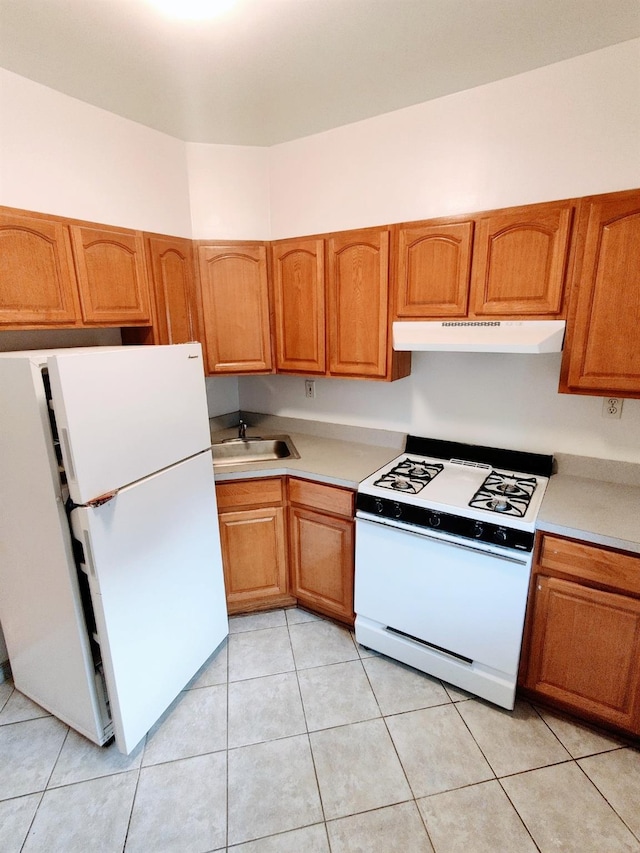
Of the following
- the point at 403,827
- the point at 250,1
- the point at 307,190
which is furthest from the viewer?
the point at 307,190

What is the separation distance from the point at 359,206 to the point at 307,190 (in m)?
0.33

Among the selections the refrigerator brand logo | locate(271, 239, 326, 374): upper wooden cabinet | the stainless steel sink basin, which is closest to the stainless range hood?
the refrigerator brand logo

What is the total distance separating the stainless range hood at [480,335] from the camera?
5.29ft

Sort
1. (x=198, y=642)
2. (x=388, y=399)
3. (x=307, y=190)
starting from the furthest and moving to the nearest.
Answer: (x=388, y=399), (x=307, y=190), (x=198, y=642)

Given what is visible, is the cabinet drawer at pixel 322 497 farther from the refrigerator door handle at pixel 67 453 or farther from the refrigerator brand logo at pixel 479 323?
the refrigerator door handle at pixel 67 453

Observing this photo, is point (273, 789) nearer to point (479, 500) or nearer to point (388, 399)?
point (479, 500)

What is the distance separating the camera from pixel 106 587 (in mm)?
1421

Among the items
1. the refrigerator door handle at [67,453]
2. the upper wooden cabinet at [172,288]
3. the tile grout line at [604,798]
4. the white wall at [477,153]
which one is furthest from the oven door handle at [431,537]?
the white wall at [477,153]

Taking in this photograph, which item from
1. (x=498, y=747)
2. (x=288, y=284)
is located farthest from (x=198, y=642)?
(x=288, y=284)

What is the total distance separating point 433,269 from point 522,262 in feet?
1.19

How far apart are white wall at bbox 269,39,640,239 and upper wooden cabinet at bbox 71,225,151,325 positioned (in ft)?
2.74

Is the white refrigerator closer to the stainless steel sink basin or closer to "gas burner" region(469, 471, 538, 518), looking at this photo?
the stainless steel sink basin

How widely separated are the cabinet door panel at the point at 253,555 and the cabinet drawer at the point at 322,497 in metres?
0.16

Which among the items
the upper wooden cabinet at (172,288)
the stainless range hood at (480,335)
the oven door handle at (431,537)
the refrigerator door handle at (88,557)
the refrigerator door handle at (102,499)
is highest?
the upper wooden cabinet at (172,288)
